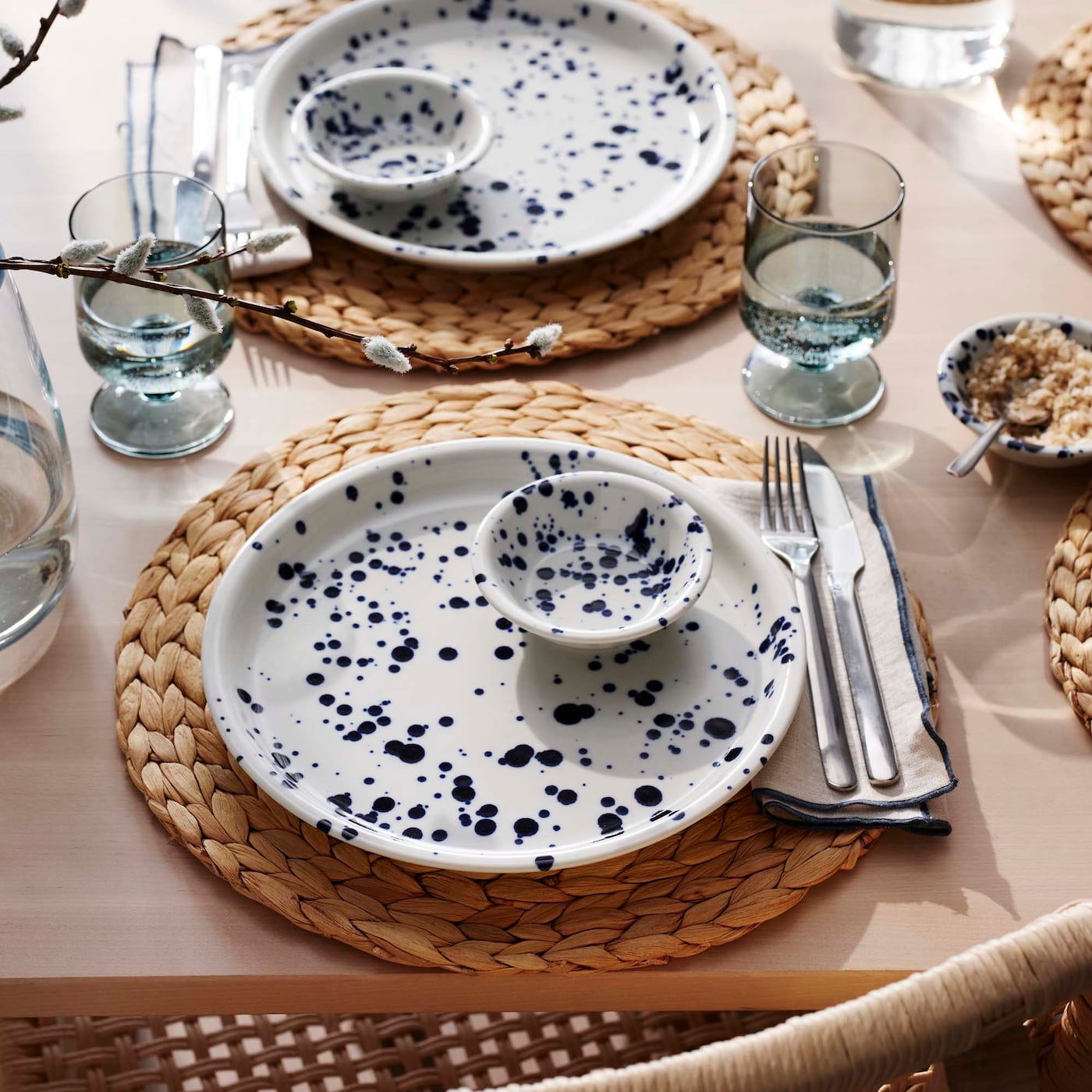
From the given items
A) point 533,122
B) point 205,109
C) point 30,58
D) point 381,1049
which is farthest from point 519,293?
point 381,1049

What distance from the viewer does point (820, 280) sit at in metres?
0.96

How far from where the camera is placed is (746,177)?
114 cm

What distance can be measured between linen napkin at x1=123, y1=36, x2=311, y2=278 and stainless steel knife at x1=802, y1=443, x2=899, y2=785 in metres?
0.46

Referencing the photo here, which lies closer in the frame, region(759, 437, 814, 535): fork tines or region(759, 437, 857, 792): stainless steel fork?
region(759, 437, 857, 792): stainless steel fork

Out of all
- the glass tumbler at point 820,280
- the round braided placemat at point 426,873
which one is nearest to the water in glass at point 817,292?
the glass tumbler at point 820,280

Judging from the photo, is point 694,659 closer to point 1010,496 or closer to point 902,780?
point 902,780

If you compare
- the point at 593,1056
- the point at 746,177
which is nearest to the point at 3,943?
the point at 593,1056

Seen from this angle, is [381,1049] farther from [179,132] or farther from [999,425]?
[179,132]

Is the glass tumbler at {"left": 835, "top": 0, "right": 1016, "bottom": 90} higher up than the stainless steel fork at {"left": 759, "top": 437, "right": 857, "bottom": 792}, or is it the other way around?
the glass tumbler at {"left": 835, "top": 0, "right": 1016, "bottom": 90}

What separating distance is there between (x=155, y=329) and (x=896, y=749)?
58 centimetres

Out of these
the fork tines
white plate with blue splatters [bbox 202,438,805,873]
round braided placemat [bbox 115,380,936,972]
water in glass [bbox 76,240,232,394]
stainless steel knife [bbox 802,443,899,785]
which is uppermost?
water in glass [bbox 76,240,232,394]

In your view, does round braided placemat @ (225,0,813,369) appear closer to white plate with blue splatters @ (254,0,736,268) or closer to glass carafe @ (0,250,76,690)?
white plate with blue splatters @ (254,0,736,268)

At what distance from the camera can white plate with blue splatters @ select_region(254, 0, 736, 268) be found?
3.51ft

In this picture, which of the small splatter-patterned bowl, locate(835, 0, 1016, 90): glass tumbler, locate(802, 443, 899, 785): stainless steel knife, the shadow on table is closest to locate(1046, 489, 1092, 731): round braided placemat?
locate(802, 443, 899, 785): stainless steel knife
